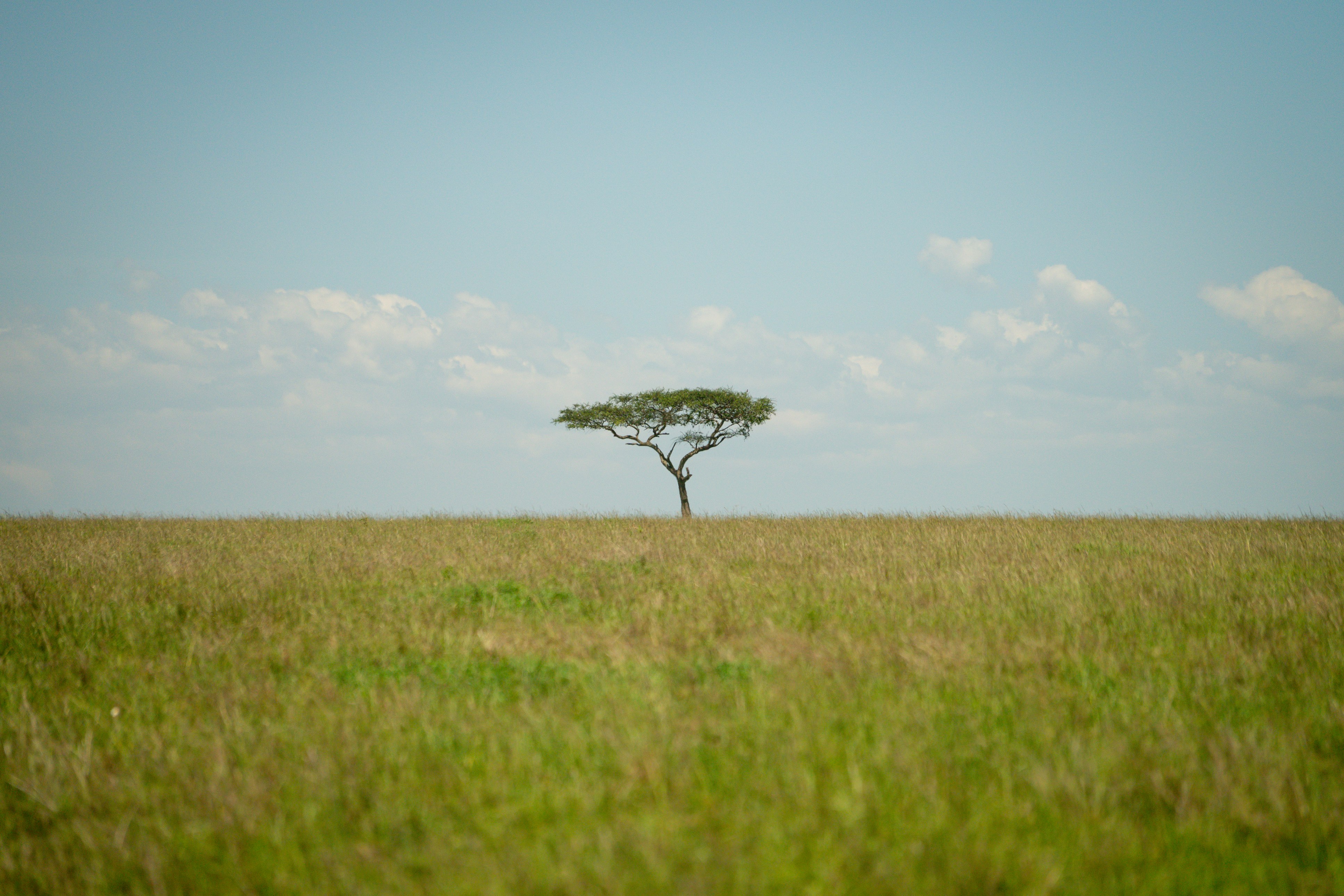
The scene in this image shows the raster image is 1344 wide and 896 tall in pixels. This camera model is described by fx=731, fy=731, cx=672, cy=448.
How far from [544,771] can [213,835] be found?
172cm

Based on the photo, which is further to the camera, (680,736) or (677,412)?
(677,412)

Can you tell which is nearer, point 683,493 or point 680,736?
point 680,736

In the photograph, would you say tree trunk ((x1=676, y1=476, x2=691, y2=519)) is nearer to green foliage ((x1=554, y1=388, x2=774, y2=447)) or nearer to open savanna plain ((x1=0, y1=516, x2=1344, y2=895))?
green foliage ((x1=554, y1=388, x2=774, y2=447))

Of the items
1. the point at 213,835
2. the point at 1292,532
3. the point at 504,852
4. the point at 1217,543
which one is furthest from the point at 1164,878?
the point at 1292,532

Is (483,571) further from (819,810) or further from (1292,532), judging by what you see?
(1292,532)

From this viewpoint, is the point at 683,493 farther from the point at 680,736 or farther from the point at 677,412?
the point at 680,736

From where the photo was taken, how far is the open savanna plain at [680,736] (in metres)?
3.43

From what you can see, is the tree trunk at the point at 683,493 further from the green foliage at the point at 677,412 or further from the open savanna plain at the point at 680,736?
the open savanna plain at the point at 680,736

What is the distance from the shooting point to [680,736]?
460 centimetres

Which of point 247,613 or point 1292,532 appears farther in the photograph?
point 1292,532

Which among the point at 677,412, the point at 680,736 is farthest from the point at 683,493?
the point at 680,736

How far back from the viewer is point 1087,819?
12.3ft

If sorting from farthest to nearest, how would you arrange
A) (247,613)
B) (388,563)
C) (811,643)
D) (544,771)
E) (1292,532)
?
(1292,532) < (388,563) < (247,613) < (811,643) < (544,771)

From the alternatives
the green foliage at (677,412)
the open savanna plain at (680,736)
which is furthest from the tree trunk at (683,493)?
the open savanna plain at (680,736)
